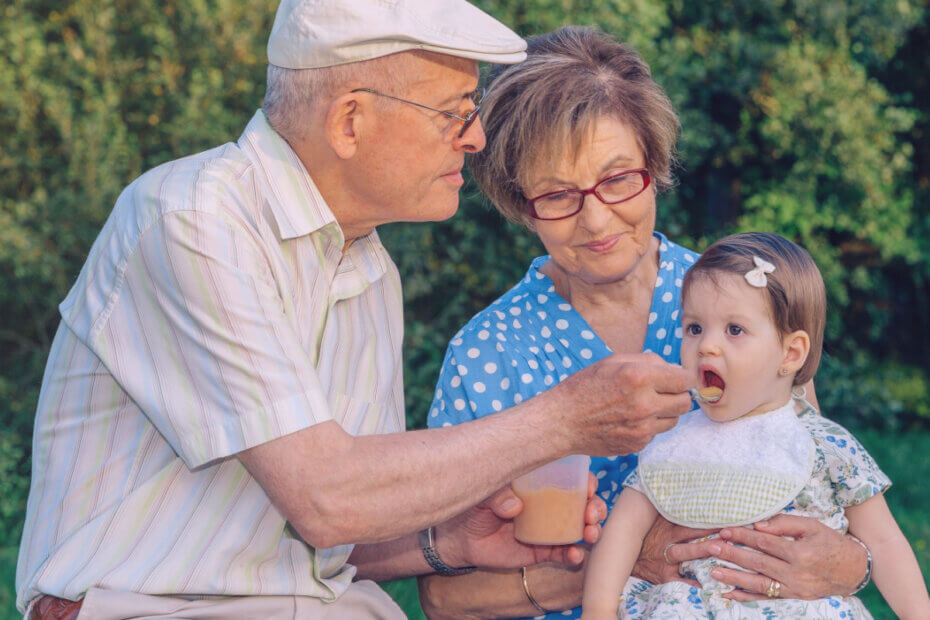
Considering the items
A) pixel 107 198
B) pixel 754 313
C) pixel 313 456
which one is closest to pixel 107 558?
pixel 313 456

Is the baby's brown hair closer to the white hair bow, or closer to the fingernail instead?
the white hair bow

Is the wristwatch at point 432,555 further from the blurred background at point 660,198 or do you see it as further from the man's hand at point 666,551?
the blurred background at point 660,198

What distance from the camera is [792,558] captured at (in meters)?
2.64

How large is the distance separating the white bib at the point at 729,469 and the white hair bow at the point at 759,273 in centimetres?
36

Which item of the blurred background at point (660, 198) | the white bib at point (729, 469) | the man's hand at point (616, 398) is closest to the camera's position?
the man's hand at point (616, 398)

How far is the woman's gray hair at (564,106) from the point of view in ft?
10.2

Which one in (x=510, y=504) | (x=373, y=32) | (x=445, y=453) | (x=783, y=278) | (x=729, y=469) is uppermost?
(x=373, y=32)

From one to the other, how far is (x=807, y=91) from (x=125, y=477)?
6238mm

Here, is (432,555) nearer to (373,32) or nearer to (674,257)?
(674,257)

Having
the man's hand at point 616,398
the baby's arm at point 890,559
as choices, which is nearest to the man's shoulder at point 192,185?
the man's hand at point 616,398

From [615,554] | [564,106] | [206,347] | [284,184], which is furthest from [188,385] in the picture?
[564,106]

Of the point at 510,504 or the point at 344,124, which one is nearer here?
the point at 344,124

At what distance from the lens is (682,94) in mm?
6410

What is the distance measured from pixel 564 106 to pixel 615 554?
49.1 inches
